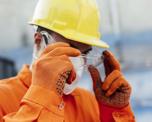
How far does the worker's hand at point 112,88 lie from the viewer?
5.46ft

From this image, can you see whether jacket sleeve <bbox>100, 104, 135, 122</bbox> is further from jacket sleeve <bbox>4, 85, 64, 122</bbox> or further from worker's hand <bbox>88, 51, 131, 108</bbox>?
jacket sleeve <bbox>4, 85, 64, 122</bbox>

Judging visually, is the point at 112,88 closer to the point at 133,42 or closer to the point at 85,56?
the point at 85,56

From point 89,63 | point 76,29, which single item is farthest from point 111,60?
point 76,29

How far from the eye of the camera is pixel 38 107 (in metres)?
1.31

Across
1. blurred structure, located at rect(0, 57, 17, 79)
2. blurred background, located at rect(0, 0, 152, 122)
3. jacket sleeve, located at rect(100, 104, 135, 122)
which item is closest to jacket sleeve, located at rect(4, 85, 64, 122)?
jacket sleeve, located at rect(100, 104, 135, 122)

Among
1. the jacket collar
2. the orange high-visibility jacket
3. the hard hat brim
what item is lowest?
the orange high-visibility jacket

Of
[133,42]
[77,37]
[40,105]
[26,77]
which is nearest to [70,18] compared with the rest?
[77,37]

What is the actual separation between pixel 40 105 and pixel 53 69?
0.12 m

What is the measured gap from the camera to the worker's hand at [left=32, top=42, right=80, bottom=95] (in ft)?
4.32

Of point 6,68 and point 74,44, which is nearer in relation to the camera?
point 74,44

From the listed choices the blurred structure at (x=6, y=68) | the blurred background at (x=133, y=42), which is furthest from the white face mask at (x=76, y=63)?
the blurred structure at (x=6, y=68)

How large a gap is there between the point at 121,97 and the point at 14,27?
10.2 feet

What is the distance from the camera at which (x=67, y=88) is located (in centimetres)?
156

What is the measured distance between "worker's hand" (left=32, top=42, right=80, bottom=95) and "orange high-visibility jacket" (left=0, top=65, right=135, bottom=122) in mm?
23
